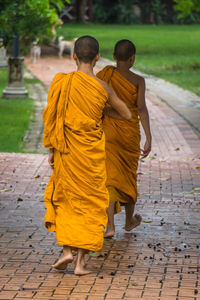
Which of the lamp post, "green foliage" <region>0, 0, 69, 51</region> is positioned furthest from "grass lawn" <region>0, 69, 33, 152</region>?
"green foliage" <region>0, 0, 69, 51</region>

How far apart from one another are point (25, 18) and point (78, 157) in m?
11.3

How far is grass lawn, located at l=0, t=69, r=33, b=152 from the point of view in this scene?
11586 millimetres

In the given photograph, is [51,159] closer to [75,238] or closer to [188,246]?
[75,238]

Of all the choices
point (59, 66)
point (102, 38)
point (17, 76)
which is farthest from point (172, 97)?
point (102, 38)

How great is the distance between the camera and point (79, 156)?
5297 millimetres

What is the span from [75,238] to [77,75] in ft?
4.02

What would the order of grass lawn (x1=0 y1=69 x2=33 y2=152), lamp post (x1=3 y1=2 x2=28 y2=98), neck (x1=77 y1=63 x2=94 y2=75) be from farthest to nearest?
lamp post (x1=3 y1=2 x2=28 y2=98), grass lawn (x1=0 y1=69 x2=33 y2=152), neck (x1=77 y1=63 x2=94 y2=75)

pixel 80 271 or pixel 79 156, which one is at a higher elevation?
pixel 79 156

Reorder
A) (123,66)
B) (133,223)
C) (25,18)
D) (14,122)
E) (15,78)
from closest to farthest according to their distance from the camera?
(123,66) < (133,223) < (14,122) < (25,18) < (15,78)

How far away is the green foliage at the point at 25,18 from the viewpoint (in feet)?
47.1

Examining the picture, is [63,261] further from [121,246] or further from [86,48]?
[86,48]

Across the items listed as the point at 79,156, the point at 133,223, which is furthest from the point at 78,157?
the point at 133,223

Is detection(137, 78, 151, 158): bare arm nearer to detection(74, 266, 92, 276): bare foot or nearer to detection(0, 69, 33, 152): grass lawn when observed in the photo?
detection(74, 266, 92, 276): bare foot

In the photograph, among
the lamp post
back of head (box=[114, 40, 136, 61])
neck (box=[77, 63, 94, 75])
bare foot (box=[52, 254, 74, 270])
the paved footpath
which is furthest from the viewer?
the lamp post
